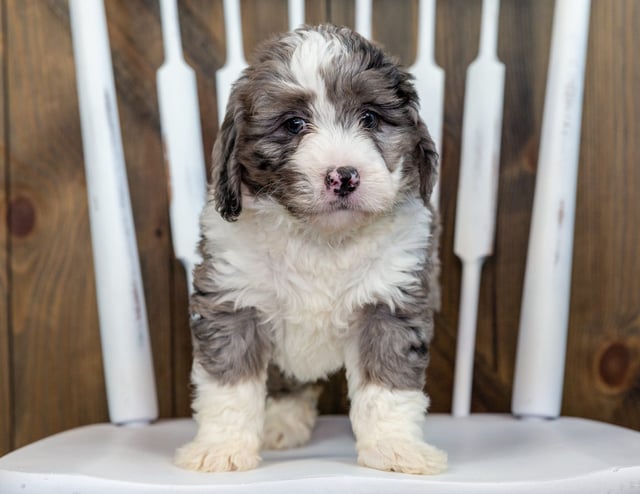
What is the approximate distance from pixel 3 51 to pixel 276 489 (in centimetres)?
136

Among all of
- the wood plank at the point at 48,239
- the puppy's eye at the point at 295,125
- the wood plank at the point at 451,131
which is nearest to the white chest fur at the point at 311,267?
the puppy's eye at the point at 295,125

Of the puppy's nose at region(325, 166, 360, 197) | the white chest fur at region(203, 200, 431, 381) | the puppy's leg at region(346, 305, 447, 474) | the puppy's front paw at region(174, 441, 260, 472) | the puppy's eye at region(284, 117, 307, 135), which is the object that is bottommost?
the puppy's front paw at region(174, 441, 260, 472)

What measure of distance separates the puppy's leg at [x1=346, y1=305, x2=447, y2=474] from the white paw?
202 millimetres

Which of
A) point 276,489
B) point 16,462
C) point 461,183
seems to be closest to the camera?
point 276,489

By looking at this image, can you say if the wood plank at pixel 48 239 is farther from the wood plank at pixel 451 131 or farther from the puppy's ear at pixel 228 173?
the wood plank at pixel 451 131

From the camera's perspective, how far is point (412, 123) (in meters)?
1.35

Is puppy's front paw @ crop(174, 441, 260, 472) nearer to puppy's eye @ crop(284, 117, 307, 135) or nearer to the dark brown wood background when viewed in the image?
puppy's eye @ crop(284, 117, 307, 135)

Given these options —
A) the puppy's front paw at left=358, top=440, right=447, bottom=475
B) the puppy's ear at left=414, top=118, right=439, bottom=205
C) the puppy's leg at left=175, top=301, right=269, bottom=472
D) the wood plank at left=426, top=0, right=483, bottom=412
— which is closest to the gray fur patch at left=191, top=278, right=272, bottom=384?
the puppy's leg at left=175, top=301, right=269, bottom=472

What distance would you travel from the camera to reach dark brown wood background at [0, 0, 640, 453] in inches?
75.4

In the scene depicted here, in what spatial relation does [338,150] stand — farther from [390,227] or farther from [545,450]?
[545,450]

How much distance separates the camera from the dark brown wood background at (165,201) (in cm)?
192

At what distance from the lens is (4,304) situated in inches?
77.9

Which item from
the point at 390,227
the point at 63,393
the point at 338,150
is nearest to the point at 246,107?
the point at 338,150

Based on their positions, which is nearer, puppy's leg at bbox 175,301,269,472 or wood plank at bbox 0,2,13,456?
puppy's leg at bbox 175,301,269,472
